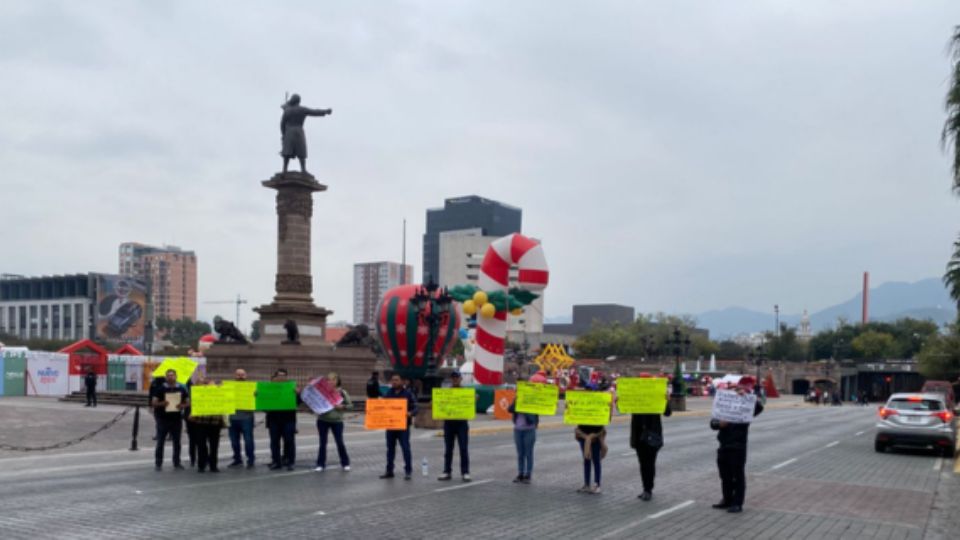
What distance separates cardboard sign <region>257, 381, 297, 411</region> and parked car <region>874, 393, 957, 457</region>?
53.2 ft

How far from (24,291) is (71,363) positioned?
127 m

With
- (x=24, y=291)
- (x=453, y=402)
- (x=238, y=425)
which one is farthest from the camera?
(x=24, y=291)

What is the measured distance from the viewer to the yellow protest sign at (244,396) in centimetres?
1694

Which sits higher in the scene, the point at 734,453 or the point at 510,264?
the point at 510,264

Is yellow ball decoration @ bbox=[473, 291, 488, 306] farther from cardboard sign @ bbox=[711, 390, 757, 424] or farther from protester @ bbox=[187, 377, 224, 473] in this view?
cardboard sign @ bbox=[711, 390, 757, 424]

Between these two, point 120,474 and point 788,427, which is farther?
point 788,427

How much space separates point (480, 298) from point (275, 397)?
62.1 feet

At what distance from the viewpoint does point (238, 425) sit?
17.5 meters

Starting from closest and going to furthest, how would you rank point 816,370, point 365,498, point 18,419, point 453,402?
point 365,498, point 453,402, point 18,419, point 816,370

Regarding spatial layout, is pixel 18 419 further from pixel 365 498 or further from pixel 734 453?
pixel 734 453

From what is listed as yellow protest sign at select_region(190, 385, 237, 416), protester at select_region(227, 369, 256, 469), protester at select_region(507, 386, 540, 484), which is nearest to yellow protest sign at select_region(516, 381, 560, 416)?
protester at select_region(507, 386, 540, 484)

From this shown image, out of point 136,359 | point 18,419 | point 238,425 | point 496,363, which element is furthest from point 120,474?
point 136,359

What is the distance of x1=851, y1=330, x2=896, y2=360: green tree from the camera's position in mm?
153875

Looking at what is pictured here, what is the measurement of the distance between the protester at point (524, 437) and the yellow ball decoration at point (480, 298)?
64.9ft
